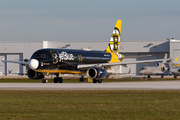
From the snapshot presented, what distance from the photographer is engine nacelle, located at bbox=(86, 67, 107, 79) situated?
45.7 metres

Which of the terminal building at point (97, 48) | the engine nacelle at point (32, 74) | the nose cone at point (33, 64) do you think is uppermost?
the terminal building at point (97, 48)

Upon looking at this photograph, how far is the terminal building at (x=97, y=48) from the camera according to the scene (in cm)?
9244

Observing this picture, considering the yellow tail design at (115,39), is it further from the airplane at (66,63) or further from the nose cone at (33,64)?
the nose cone at (33,64)

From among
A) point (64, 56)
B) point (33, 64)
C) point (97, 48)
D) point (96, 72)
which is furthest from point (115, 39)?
point (97, 48)

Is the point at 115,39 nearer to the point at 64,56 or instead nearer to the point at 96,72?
the point at 64,56

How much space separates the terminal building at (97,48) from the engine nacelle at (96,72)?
152 ft

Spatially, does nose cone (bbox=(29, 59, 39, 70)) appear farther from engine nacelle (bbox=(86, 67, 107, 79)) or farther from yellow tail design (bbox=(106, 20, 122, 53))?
yellow tail design (bbox=(106, 20, 122, 53))

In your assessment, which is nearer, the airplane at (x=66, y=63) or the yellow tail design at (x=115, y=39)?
the airplane at (x=66, y=63)

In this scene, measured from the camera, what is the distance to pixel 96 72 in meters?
45.8

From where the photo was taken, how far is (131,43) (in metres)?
94.1

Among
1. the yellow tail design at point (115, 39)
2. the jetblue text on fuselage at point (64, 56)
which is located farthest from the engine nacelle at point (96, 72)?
the yellow tail design at point (115, 39)
